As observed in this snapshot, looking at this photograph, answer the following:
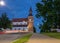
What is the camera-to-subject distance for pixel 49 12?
235 feet

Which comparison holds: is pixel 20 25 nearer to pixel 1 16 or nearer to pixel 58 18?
pixel 1 16

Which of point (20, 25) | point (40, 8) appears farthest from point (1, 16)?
point (40, 8)

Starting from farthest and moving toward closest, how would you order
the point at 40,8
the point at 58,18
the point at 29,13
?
the point at 29,13 → the point at 40,8 → the point at 58,18

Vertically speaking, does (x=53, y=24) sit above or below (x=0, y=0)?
below

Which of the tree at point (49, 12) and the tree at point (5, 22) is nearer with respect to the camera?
the tree at point (49, 12)

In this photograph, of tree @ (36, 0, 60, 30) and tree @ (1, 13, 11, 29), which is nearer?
tree @ (36, 0, 60, 30)

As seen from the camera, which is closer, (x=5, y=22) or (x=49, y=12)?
(x=49, y=12)

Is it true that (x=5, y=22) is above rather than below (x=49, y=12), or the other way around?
below

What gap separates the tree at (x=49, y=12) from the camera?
72125 mm

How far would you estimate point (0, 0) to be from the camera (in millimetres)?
30297

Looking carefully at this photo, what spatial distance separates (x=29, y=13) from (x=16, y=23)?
36.2 metres

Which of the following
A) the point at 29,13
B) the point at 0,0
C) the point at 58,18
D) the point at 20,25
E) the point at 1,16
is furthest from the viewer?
the point at 20,25

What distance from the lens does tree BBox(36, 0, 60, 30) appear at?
237 ft

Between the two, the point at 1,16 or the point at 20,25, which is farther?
the point at 20,25
